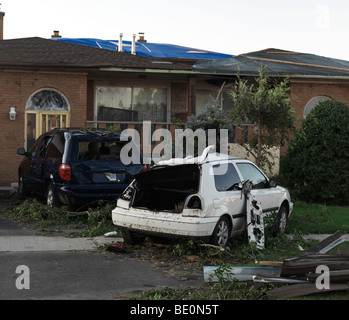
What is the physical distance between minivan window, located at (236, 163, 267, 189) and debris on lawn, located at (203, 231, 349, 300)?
307 centimetres

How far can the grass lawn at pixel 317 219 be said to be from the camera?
11735 millimetres

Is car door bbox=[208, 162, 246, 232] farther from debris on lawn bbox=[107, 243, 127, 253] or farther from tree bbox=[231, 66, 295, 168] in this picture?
tree bbox=[231, 66, 295, 168]

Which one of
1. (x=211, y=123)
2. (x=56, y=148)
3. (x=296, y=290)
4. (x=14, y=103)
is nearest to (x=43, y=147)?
(x=56, y=148)

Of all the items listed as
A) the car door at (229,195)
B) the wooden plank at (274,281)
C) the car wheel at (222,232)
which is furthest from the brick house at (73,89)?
the wooden plank at (274,281)

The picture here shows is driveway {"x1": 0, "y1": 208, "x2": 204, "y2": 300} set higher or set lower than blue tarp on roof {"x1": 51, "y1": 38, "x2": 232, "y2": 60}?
lower

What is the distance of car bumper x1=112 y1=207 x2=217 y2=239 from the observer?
28.8ft

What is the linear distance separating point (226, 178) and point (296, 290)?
140 inches

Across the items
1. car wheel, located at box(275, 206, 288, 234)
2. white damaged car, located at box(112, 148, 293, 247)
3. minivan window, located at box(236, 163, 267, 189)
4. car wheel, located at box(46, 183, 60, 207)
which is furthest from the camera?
car wheel, located at box(46, 183, 60, 207)

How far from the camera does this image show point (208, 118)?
15.2m

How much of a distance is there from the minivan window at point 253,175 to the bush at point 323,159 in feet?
14.7

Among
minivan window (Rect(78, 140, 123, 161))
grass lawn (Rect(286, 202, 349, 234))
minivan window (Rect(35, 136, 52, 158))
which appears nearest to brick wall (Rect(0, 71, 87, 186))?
minivan window (Rect(35, 136, 52, 158))

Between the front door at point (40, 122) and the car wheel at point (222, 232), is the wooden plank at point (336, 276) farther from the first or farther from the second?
the front door at point (40, 122)

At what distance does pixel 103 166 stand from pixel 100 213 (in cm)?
106
